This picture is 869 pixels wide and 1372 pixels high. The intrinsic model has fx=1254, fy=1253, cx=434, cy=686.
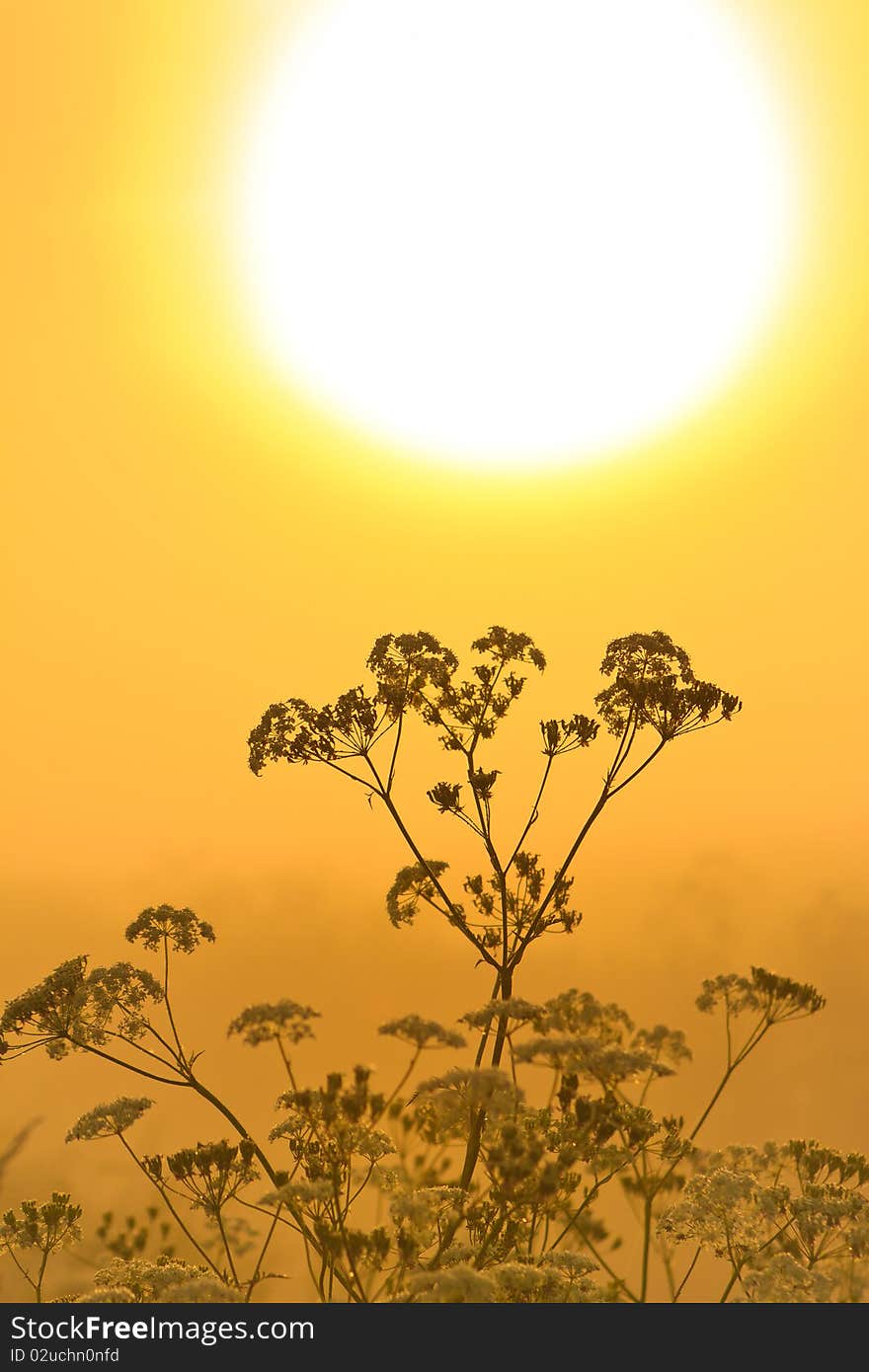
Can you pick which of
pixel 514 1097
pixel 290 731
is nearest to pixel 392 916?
pixel 290 731

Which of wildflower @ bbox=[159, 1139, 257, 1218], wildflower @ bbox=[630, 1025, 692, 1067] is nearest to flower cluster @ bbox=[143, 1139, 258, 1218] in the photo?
wildflower @ bbox=[159, 1139, 257, 1218]

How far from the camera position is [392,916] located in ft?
54.5

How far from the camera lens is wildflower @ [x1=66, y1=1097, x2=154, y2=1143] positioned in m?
15.1

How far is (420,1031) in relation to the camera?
11.7m

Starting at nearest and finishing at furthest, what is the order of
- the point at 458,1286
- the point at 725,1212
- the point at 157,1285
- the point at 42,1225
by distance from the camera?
the point at 458,1286, the point at 157,1285, the point at 725,1212, the point at 42,1225

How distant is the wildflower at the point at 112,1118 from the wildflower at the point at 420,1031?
4965 millimetres

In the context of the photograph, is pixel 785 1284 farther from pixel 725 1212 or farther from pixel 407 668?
pixel 407 668

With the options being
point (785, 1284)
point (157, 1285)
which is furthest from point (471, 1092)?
point (157, 1285)

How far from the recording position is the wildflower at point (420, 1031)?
11.7m

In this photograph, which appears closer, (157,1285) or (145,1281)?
(157,1285)

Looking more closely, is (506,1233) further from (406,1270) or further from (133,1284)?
(133,1284)

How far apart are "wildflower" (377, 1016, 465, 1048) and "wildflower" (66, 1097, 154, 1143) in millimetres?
Answer: 4965

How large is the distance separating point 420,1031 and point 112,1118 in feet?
18.0
